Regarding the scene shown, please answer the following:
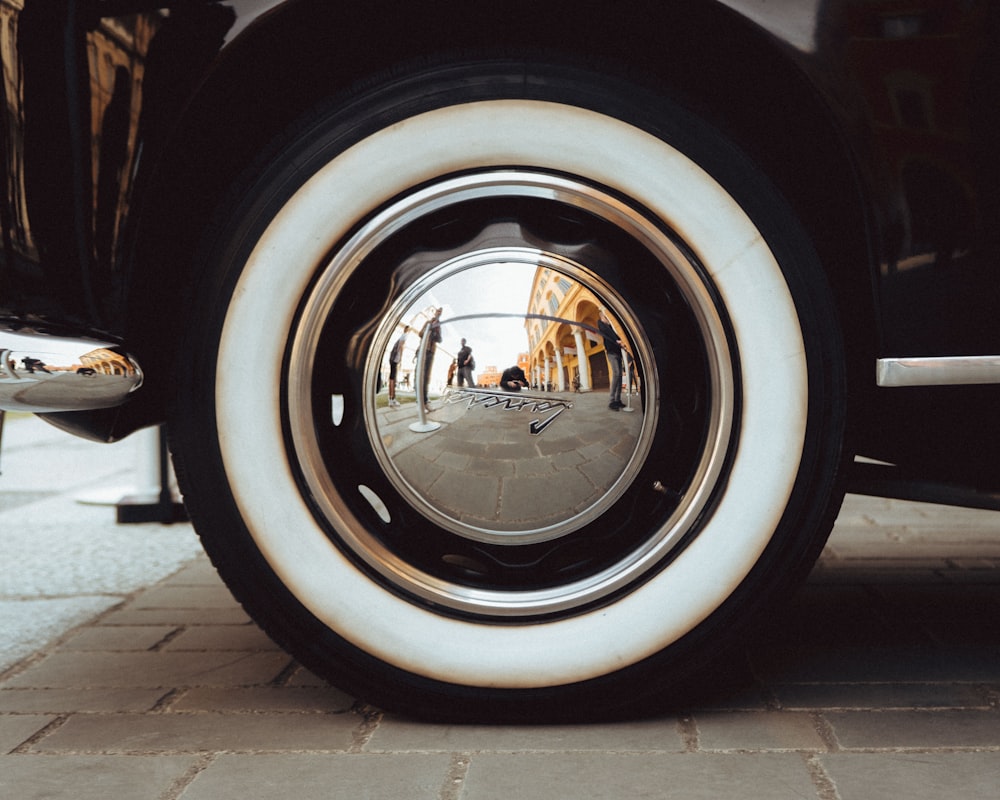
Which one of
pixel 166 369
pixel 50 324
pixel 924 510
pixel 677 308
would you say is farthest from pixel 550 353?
pixel 924 510

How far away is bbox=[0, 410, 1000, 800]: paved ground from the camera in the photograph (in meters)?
0.97

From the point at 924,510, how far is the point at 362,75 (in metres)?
2.19

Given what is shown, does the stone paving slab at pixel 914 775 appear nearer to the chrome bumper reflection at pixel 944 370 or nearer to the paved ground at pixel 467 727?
the paved ground at pixel 467 727

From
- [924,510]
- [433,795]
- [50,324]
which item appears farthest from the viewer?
[924,510]

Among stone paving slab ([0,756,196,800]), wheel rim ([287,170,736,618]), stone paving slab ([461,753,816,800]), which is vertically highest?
wheel rim ([287,170,736,618])

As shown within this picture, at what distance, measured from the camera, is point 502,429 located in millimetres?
1140

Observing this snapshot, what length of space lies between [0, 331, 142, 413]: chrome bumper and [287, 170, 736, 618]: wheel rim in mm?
218

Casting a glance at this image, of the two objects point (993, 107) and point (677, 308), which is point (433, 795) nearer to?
point (677, 308)

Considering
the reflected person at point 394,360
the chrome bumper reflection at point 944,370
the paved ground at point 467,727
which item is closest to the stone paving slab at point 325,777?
the paved ground at point 467,727

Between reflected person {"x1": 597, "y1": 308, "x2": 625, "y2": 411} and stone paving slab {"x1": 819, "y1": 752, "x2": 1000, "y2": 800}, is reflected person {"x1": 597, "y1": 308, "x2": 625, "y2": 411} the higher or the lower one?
the higher one

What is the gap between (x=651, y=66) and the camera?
1091mm

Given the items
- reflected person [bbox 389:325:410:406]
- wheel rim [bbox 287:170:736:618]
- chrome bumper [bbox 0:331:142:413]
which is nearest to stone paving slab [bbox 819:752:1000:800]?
wheel rim [bbox 287:170:736:618]

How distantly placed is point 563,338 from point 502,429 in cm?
14

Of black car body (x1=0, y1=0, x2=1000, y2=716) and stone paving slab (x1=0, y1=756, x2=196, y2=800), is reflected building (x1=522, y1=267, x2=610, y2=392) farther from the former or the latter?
stone paving slab (x1=0, y1=756, x2=196, y2=800)
